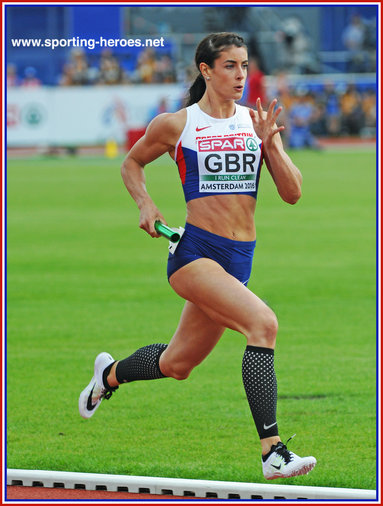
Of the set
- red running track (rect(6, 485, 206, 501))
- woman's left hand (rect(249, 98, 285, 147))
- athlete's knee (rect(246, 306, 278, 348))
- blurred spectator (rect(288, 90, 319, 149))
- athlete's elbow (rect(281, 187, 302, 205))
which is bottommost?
red running track (rect(6, 485, 206, 501))

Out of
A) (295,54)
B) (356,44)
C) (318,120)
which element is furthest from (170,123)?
(356,44)

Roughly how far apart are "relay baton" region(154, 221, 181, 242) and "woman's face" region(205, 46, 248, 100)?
866 millimetres

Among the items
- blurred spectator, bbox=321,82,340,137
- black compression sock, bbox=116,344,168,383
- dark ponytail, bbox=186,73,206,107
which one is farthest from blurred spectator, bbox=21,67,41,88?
dark ponytail, bbox=186,73,206,107

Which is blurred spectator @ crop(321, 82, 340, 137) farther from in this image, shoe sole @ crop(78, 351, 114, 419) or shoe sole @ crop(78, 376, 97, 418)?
shoe sole @ crop(78, 376, 97, 418)

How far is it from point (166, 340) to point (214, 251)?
14.6 feet

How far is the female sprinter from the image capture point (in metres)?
5.98

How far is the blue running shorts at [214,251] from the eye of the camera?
242 inches

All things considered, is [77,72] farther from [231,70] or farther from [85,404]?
[231,70]

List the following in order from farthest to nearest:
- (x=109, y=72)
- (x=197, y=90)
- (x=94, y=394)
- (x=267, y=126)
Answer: (x=109, y=72) < (x=94, y=394) < (x=197, y=90) < (x=267, y=126)

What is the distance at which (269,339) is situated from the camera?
5.66 metres

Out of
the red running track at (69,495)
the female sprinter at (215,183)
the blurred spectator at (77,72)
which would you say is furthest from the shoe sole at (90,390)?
the blurred spectator at (77,72)

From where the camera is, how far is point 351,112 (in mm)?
38812

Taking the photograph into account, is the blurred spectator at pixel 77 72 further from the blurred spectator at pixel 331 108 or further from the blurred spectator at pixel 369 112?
the blurred spectator at pixel 369 112

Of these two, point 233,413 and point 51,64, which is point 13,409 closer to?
point 233,413
